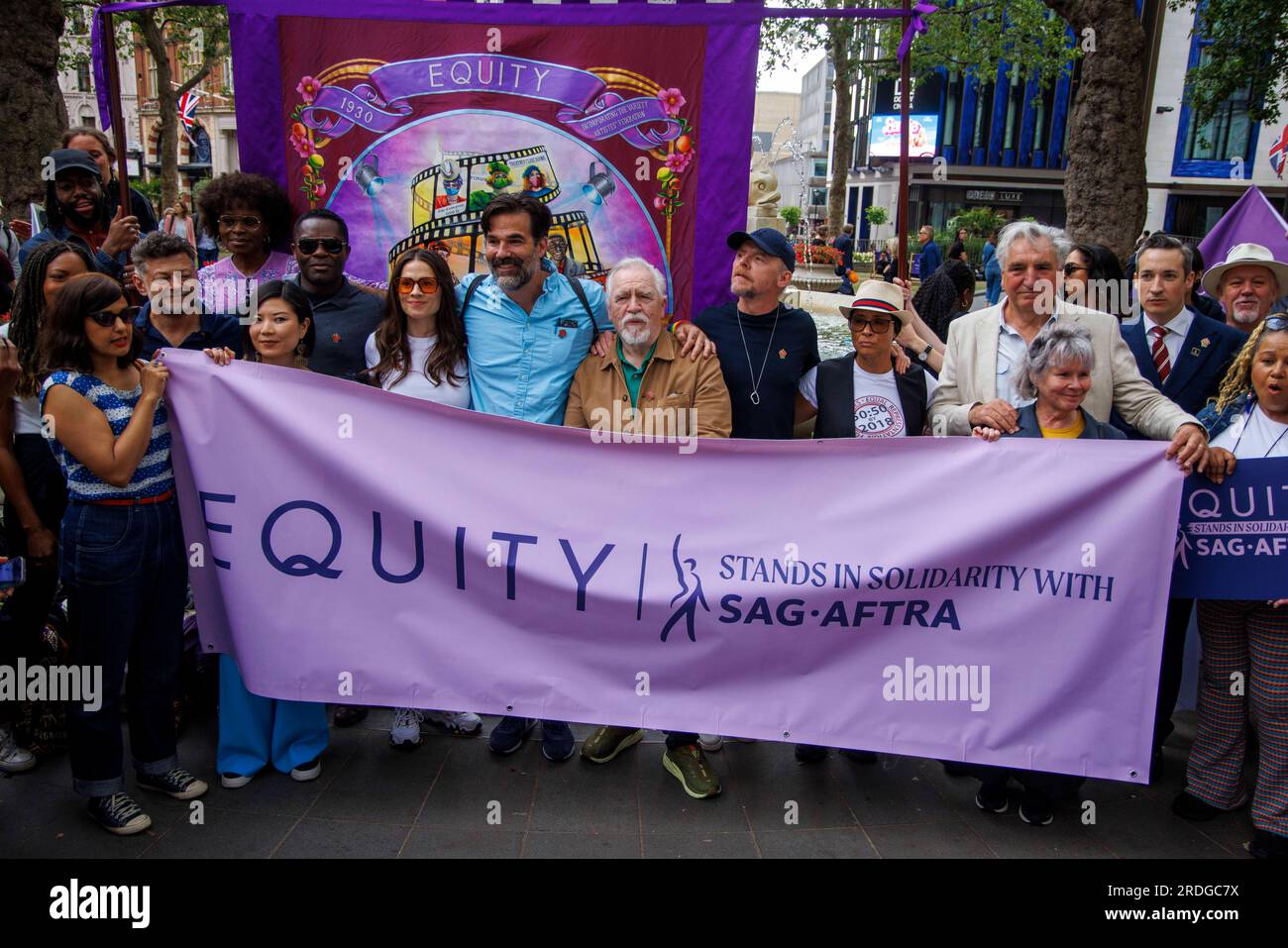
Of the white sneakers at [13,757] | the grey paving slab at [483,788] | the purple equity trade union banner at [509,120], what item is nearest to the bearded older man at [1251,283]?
the purple equity trade union banner at [509,120]

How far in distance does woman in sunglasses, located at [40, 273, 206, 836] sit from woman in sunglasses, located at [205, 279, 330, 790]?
0.21 m

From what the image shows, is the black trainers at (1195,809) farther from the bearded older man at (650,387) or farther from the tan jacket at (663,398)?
the tan jacket at (663,398)

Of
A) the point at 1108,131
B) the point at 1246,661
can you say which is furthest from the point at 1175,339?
the point at 1108,131

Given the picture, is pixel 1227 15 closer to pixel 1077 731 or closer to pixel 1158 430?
→ pixel 1158 430

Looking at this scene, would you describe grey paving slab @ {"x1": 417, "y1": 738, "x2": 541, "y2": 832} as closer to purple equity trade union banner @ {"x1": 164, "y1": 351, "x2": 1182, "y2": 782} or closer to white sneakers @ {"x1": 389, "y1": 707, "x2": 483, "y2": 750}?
white sneakers @ {"x1": 389, "y1": 707, "x2": 483, "y2": 750}

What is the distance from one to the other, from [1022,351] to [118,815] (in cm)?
394

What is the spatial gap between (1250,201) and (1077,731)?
16.6ft

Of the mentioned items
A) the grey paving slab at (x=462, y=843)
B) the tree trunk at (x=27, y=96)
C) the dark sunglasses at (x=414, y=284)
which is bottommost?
the grey paving slab at (x=462, y=843)

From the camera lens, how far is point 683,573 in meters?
3.43

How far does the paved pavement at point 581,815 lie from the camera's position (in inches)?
130

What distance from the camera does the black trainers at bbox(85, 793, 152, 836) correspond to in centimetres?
329

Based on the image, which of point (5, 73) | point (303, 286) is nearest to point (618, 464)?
point (303, 286)

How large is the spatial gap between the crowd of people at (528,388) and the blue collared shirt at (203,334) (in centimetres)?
1

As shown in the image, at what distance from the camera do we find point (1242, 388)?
3.61 meters
